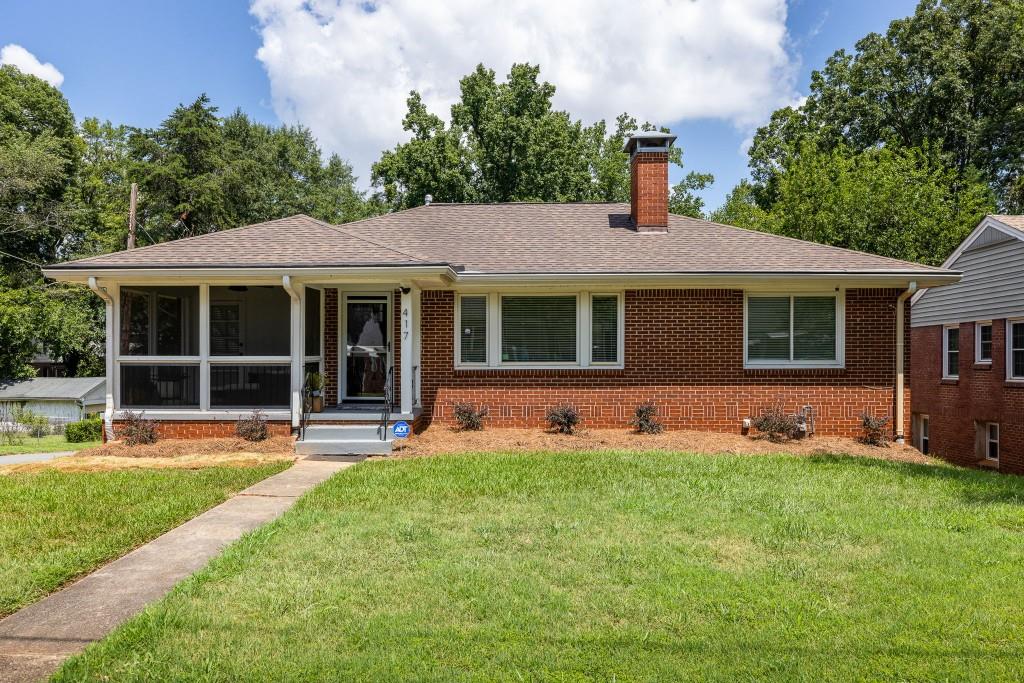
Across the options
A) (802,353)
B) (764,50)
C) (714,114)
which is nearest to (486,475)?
(802,353)

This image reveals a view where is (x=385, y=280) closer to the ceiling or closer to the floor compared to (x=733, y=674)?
closer to the ceiling

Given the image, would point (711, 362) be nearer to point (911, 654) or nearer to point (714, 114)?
point (911, 654)

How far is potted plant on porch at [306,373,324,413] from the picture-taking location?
11.0 meters

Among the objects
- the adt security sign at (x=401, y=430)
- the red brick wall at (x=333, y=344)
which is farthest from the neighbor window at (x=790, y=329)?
the red brick wall at (x=333, y=344)

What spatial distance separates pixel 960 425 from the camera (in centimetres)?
1850

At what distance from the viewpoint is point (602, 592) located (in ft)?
14.5

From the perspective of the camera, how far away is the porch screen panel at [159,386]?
10.9 m

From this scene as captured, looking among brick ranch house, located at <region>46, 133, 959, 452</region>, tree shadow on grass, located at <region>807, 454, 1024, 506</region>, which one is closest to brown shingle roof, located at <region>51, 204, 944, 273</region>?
brick ranch house, located at <region>46, 133, 959, 452</region>

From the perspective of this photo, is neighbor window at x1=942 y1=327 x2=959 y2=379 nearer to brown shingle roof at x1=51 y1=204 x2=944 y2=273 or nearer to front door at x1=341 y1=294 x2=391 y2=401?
brown shingle roof at x1=51 y1=204 x2=944 y2=273

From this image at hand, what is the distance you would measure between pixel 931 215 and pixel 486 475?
23.3 metres

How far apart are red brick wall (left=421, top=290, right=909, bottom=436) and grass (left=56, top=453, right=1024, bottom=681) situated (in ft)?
14.7

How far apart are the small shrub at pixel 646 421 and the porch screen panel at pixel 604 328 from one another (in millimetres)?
1036

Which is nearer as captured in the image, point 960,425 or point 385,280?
point 385,280

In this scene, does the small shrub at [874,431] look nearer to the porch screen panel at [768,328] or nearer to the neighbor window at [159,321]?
the porch screen panel at [768,328]
